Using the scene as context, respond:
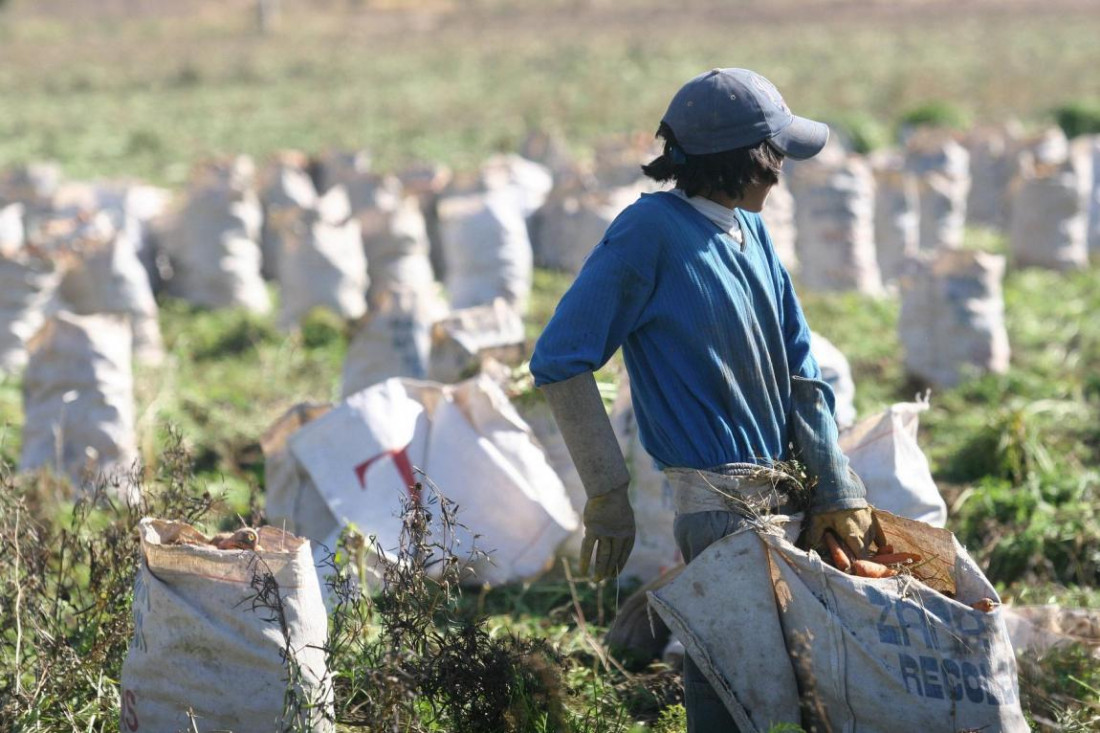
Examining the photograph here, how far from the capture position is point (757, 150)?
249cm

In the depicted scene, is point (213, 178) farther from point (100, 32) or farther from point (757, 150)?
point (100, 32)

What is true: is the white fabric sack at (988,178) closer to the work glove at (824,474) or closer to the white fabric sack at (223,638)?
the work glove at (824,474)

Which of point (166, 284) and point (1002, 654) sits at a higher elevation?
point (1002, 654)

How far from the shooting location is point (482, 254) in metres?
7.08

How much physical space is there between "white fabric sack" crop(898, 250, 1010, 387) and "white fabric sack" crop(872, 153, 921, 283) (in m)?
1.98

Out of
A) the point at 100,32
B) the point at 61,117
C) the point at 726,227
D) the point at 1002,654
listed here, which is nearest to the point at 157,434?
the point at 726,227

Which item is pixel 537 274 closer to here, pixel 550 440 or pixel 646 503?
pixel 550 440

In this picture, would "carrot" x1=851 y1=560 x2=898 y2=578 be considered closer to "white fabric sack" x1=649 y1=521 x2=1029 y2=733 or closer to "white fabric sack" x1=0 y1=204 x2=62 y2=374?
"white fabric sack" x1=649 y1=521 x2=1029 y2=733

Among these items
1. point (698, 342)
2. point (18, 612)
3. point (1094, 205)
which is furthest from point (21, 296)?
point (1094, 205)

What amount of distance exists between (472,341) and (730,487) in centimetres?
227

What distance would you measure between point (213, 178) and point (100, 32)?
3097cm

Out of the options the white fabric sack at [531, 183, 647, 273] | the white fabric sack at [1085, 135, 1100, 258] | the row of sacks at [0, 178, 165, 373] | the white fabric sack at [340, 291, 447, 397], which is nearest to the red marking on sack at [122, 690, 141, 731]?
the white fabric sack at [340, 291, 447, 397]

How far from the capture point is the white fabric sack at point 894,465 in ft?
11.3

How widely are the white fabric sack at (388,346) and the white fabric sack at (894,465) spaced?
2.17m
